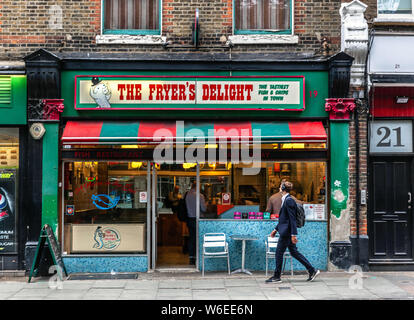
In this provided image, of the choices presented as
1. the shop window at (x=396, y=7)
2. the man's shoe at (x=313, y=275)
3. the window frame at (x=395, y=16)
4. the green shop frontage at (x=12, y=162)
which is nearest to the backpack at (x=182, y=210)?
the man's shoe at (x=313, y=275)

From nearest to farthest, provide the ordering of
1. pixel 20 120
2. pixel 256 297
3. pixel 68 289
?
pixel 256 297, pixel 68 289, pixel 20 120

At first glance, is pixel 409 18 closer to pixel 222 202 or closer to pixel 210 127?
pixel 210 127

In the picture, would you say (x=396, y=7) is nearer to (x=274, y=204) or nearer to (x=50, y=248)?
(x=274, y=204)

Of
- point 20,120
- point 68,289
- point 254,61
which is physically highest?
point 254,61

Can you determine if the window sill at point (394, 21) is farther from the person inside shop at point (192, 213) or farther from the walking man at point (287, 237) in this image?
the person inside shop at point (192, 213)

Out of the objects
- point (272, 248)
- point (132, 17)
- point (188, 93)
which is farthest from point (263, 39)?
point (272, 248)

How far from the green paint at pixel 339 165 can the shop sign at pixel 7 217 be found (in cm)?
640

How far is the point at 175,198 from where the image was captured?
10.8m

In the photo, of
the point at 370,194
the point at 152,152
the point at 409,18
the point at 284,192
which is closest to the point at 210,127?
the point at 152,152

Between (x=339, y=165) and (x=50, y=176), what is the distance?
578 centimetres

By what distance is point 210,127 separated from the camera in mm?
10328

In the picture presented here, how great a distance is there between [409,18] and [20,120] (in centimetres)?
812

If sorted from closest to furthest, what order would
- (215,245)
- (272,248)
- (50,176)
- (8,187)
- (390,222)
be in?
(215,245)
(272,248)
(50,176)
(8,187)
(390,222)

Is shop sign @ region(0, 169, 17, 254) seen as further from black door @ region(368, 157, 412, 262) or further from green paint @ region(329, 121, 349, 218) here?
black door @ region(368, 157, 412, 262)
